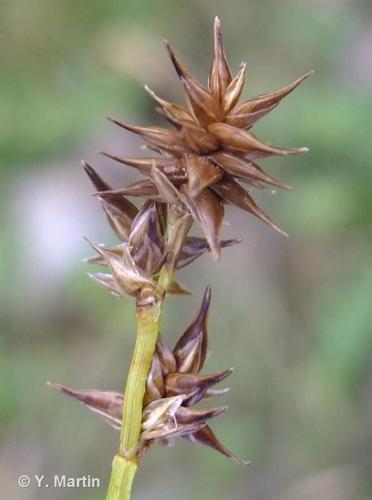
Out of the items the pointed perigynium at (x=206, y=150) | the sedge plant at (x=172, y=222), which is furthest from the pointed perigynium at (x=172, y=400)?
the pointed perigynium at (x=206, y=150)

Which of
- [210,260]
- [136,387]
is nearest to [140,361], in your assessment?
[136,387]

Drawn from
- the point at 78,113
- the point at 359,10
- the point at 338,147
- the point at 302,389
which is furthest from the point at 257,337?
the point at 359,10

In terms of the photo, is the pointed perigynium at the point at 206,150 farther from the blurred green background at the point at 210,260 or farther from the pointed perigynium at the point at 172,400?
the blurred green background at the point at 210,260

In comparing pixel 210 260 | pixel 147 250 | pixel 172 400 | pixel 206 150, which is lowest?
pixel 172 400

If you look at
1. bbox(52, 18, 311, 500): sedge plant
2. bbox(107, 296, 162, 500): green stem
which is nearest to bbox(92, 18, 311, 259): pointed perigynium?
bbox(52, 18, 311, 500): sedge plant

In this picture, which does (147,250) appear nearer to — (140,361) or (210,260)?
(140,361)

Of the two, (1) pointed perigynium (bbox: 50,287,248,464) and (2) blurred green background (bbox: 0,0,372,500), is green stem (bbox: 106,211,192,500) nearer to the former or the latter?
(1) pointed perigynium (bbox: 50,287,248,464)

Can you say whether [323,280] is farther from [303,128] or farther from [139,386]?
[139,386]
